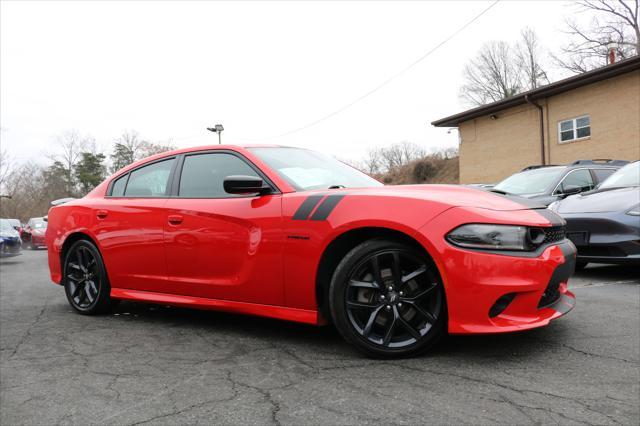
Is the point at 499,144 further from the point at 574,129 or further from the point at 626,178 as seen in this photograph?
the point at 626,178

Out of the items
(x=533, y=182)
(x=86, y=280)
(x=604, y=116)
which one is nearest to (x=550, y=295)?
(x=86, y=280)

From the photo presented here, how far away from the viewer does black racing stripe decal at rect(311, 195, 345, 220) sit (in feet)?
10.1

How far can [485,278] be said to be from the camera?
266 cm

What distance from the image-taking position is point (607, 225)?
528 cm

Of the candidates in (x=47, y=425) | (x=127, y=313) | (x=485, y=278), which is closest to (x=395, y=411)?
(x=485, y=278)

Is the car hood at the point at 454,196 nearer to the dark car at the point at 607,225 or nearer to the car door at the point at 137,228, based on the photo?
the car door at the point at 137,228

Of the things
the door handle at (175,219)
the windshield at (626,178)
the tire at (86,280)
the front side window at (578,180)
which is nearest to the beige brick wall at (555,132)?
the front side window at (578,180)

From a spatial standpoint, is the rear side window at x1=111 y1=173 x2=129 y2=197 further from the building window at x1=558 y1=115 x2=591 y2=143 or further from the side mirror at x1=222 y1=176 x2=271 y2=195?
the building window at x1=558 y1=115 x2=591 y2=143

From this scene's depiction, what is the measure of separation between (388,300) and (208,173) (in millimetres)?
1786

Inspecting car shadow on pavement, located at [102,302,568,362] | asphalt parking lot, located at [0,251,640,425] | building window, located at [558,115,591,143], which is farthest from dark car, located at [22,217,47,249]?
building window, located at [558,115,591,143]

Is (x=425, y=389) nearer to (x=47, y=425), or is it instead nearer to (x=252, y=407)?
(x=252, y=407)

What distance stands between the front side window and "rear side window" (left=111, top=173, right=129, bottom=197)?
6440 millimetres

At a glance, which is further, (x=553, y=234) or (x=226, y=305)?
(x=226, y=305)

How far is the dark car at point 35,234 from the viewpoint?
2205 centimetres
